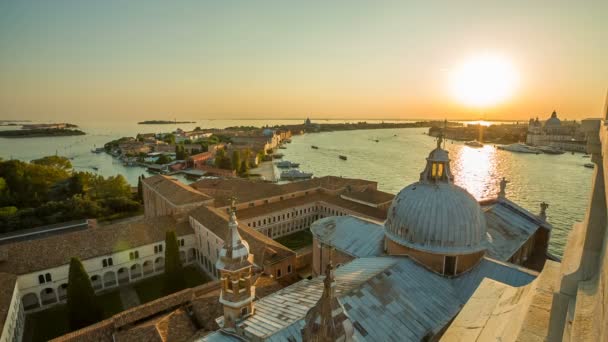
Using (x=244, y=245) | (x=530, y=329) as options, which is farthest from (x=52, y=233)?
(x=530, y=329)

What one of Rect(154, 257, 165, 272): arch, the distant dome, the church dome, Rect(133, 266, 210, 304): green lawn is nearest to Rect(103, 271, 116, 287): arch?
Rect(133, 266, 210, 304): green lawn

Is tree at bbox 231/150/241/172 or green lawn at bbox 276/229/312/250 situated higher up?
tree at bbox 231/150/241/172

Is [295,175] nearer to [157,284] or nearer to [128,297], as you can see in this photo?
[157,284]

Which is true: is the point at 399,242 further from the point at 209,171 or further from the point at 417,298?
the point at 209,171

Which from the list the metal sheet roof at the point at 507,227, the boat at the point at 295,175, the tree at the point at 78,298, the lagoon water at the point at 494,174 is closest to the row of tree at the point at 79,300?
the tree at the point at 78,298

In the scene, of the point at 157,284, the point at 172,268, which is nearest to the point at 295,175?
the point at 157,284

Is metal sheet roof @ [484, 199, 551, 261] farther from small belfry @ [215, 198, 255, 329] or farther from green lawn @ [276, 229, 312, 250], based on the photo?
green lawn @ [276, 229, 312, 250]
